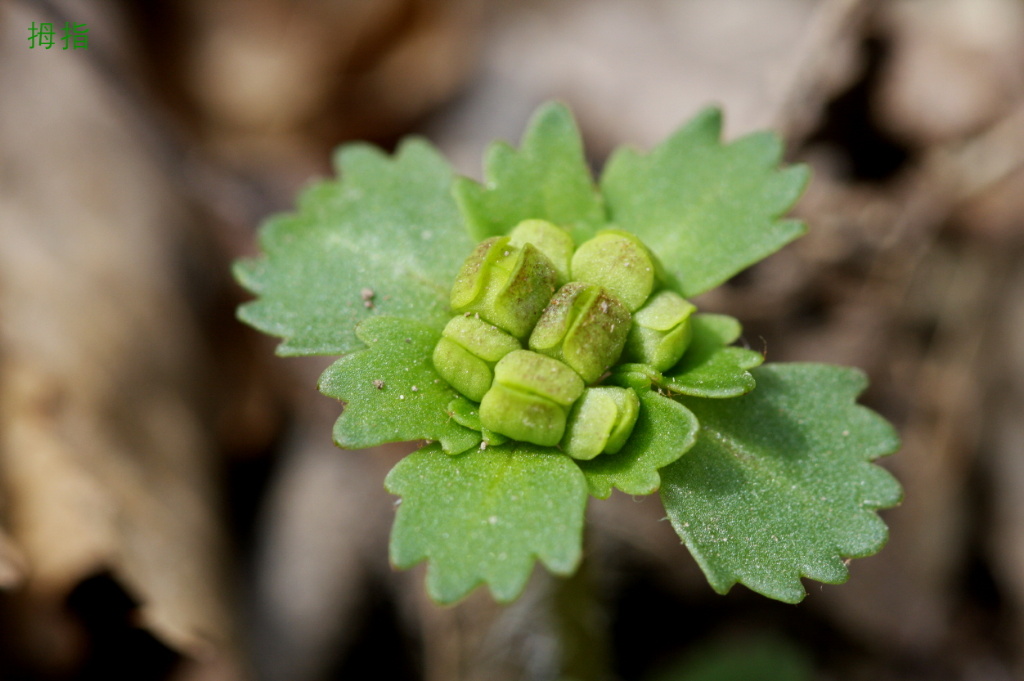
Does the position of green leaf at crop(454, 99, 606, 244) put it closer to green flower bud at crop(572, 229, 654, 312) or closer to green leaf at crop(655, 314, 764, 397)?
green flower bud at crop(572, 229, 654, 312)

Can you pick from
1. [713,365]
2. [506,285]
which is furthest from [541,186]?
[713,365]

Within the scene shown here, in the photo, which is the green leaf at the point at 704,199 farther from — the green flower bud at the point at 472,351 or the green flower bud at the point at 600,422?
the green flower bud at the point at 472,351

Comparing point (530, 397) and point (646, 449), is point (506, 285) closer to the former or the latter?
point (530, 397)

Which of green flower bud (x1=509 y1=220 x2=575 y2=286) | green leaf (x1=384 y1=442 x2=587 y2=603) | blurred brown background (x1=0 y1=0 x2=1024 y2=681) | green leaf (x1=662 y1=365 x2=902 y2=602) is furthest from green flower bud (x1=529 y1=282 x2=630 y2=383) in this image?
blurred brown background (x1=0 y1=0 x2=1024 y2=681)

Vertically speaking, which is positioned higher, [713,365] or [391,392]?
[391,392]

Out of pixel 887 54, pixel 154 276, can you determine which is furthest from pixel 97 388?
pixel 887 54
